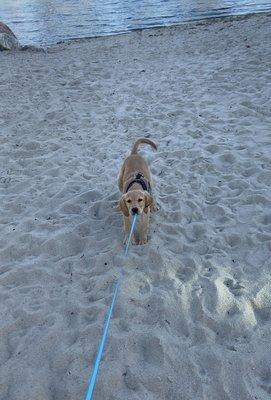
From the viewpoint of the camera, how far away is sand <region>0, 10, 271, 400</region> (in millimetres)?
3193

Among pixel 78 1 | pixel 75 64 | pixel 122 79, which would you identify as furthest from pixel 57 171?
pixel 78 1

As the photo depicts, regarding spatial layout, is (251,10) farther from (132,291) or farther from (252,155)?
(132,291)

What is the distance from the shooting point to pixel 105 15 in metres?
21.2

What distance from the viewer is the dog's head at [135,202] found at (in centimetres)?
430

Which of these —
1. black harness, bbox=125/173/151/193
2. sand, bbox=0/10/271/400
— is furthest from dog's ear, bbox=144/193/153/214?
sand, bbox=0/10/271/400

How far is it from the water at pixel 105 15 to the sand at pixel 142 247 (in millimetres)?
9575

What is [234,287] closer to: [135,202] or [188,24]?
[135,202]

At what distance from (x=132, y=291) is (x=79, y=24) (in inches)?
745

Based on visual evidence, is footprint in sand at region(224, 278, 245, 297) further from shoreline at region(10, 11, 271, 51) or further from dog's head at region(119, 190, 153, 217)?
shoreline at region(10, 11, 271, 51)

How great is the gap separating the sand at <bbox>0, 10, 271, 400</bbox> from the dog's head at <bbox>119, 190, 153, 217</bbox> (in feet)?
1.63

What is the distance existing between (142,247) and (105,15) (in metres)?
19.8

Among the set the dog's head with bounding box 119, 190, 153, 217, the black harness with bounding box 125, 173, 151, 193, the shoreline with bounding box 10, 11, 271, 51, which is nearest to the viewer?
the dog's head with bounding box 119, 190, 153, 217

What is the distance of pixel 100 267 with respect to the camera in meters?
4.31

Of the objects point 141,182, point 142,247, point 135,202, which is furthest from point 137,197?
point 142,247
